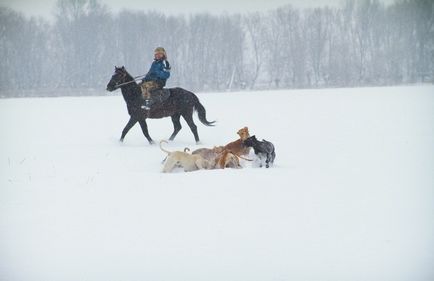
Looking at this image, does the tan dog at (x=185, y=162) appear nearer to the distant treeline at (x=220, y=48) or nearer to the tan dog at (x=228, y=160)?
the tan dog at (x=228, y=160)

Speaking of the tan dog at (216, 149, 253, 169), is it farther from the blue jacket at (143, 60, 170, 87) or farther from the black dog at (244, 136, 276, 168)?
the blue jacket at (143, 60, 170, 87)

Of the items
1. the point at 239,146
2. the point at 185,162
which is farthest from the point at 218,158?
the point at 239,146

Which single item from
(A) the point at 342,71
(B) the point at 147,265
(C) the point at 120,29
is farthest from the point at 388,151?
(C) the point at 120,29

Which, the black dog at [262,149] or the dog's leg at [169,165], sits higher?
the black dog at [262,149]

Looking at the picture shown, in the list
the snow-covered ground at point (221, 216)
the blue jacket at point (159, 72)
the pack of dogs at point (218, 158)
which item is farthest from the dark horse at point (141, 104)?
the pack of dogs at point (218, 158)

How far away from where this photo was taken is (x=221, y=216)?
5.77 meters

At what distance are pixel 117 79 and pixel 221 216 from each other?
22.5ft

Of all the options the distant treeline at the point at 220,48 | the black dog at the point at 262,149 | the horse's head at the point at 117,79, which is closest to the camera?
the black dog at the point at 262,149

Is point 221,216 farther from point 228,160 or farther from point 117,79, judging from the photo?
point 117,79

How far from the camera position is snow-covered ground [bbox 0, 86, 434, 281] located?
4551 millimetres

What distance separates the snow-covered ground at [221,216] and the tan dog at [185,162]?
25.0 inches

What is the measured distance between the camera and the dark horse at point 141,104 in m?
11.8

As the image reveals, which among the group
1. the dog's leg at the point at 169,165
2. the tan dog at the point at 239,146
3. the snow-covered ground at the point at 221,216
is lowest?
the snow-covered ground at the point at 221,216

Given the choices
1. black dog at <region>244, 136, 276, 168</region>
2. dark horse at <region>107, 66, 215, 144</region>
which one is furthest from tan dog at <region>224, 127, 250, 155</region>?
dark horse at <region>107, 66, 215, 144</region>
